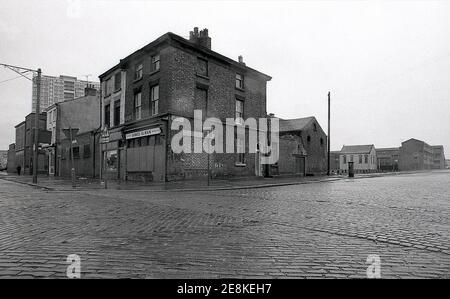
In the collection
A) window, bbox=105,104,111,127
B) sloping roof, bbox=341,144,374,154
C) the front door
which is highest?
window, bbox=105,104,111,127

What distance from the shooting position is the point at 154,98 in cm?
2145

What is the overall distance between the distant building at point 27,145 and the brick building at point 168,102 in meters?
16.4

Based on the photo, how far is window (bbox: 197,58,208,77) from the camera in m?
22.1

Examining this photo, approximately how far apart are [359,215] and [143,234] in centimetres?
512

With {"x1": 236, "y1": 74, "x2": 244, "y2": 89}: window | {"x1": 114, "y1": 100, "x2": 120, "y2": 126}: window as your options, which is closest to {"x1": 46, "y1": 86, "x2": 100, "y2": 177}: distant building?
{"x1": 114, "y1": 100, "x2": 120, "y2": 126}: window

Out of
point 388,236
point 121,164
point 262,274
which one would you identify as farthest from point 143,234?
point 121,164

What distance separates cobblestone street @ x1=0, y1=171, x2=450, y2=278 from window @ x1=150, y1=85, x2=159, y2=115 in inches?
551

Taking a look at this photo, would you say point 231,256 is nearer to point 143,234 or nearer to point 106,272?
point 106,272

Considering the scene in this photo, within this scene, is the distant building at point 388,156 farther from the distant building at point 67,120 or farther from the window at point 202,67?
the distant building at point 67,120

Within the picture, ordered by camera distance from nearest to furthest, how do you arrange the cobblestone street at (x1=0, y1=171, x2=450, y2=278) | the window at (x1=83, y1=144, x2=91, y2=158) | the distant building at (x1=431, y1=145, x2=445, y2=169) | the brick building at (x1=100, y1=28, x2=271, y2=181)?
the cobblestone street at (x1=0, y1=171, x2=450, y2=278) < the brick building at (x1=100, y1=28, x2=271, y2=181) < the window at (x1=83, y1=144, x2=91, y2=158) < the distant building at (x1=431, y1=145, x2=445, y2=169)

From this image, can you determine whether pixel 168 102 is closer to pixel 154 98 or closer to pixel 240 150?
pixel 154 98

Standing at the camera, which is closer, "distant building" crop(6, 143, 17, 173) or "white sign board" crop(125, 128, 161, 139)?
"white sign board" crop(125, 128, 161, 139)

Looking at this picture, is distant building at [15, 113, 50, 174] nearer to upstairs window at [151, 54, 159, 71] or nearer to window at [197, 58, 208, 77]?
upstairs window at [151, 54, 159, 71]

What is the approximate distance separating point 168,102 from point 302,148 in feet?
62.5
